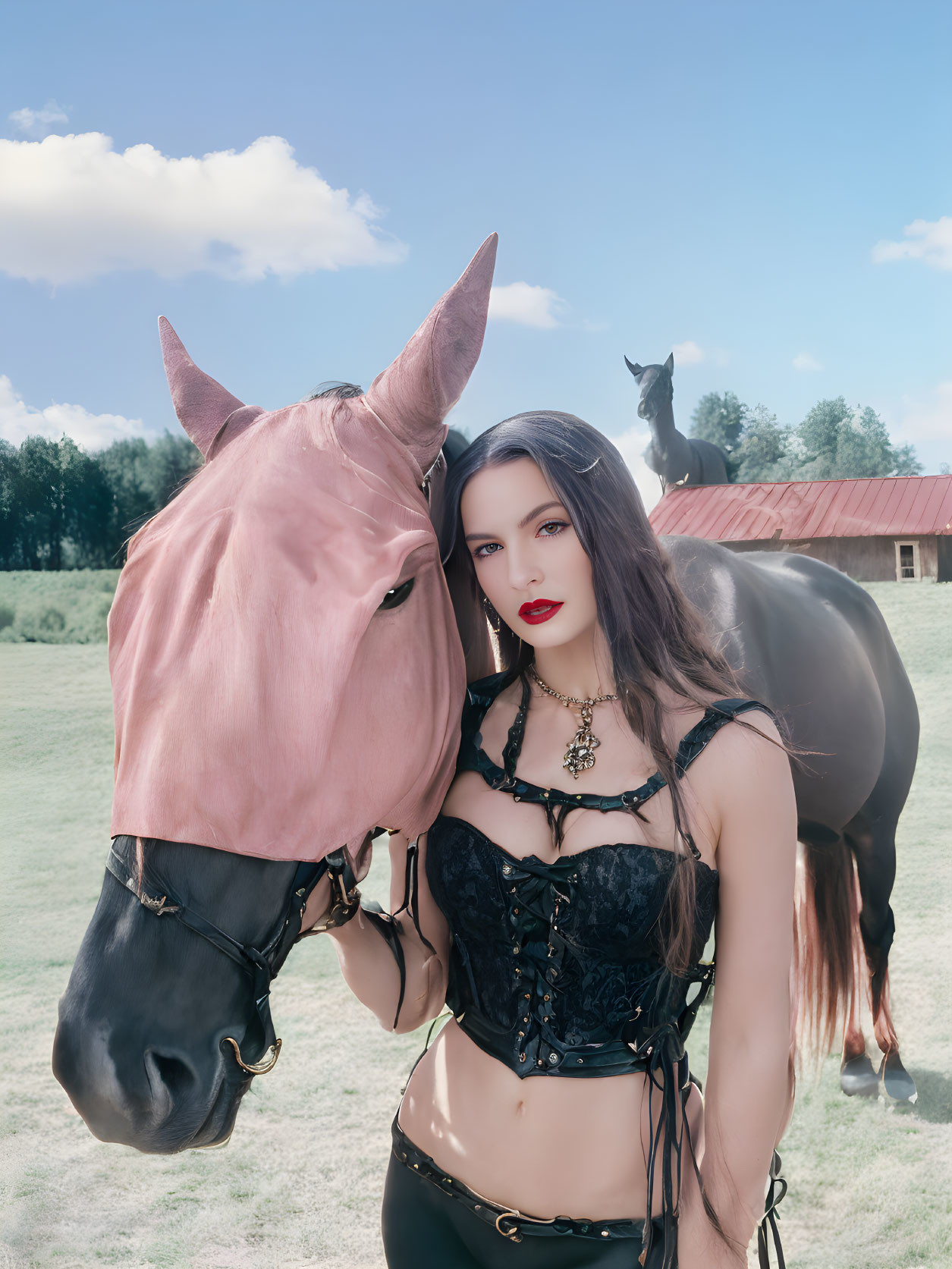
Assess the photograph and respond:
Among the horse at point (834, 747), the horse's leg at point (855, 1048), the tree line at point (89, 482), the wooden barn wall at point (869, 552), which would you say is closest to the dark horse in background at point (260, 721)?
the horse at point (834, 747)

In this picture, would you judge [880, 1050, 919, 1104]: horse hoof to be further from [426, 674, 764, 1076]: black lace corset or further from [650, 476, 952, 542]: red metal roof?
[650, 476, 952, 542]: red metal roof

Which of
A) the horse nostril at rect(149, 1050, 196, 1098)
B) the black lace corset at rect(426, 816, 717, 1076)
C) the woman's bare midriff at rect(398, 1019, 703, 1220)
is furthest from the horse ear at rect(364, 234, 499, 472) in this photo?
the woman's bare midriff at rect(398, 1019, 703, 1220)

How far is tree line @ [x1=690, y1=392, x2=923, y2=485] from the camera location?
850 centimetres

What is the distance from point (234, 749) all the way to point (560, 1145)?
744mm

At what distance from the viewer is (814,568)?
10.1 feet

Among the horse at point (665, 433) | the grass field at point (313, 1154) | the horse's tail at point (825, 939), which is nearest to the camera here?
the grass field at point (313, 1154)

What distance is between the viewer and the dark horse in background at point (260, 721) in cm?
81

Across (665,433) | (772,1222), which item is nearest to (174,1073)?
(772,1222)

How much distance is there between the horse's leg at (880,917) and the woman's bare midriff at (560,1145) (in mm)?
2131

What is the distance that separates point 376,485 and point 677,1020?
34.4 inches

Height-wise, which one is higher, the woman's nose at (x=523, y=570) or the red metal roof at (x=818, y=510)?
the red metal roof at (x=818, y=510)

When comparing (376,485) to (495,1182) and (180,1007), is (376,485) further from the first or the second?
(495,1182)

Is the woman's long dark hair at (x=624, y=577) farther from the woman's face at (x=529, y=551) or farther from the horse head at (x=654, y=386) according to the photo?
the horse head at (x=654, y=386)

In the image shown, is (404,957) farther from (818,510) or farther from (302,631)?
(818,510)
